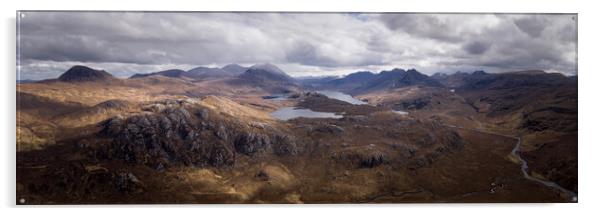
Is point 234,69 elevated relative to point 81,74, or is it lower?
elevated

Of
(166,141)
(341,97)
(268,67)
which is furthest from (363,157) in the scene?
(166,141)

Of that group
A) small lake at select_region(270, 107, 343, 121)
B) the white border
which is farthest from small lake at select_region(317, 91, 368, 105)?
the white border

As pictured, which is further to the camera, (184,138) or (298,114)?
(298,114)

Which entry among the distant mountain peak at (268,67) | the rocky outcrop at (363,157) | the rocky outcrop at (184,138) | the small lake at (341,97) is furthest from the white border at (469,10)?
the small lake at (341,97)

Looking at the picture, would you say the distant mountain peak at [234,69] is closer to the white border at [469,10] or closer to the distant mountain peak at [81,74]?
the white border at [469,10]

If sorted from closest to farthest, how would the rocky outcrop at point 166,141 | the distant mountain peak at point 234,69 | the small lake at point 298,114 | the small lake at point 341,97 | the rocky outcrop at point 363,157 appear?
the rocky outcrop at point 166,141 < the rocky outcrop at point 363,157 < the distant mountain peak at point 234,69 < the small lake at point 298,114 < the small lake at point 341,97

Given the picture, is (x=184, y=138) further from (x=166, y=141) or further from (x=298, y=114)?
(x=298, y=114)

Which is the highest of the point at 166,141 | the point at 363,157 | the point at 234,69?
the point at 234,69

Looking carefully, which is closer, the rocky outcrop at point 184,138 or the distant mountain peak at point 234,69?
the rocky outcrop at point 184,138

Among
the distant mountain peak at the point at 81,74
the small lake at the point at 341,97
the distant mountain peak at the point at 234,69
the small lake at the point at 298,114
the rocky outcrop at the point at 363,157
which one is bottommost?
the rocky outcrop at the point at 363,157
